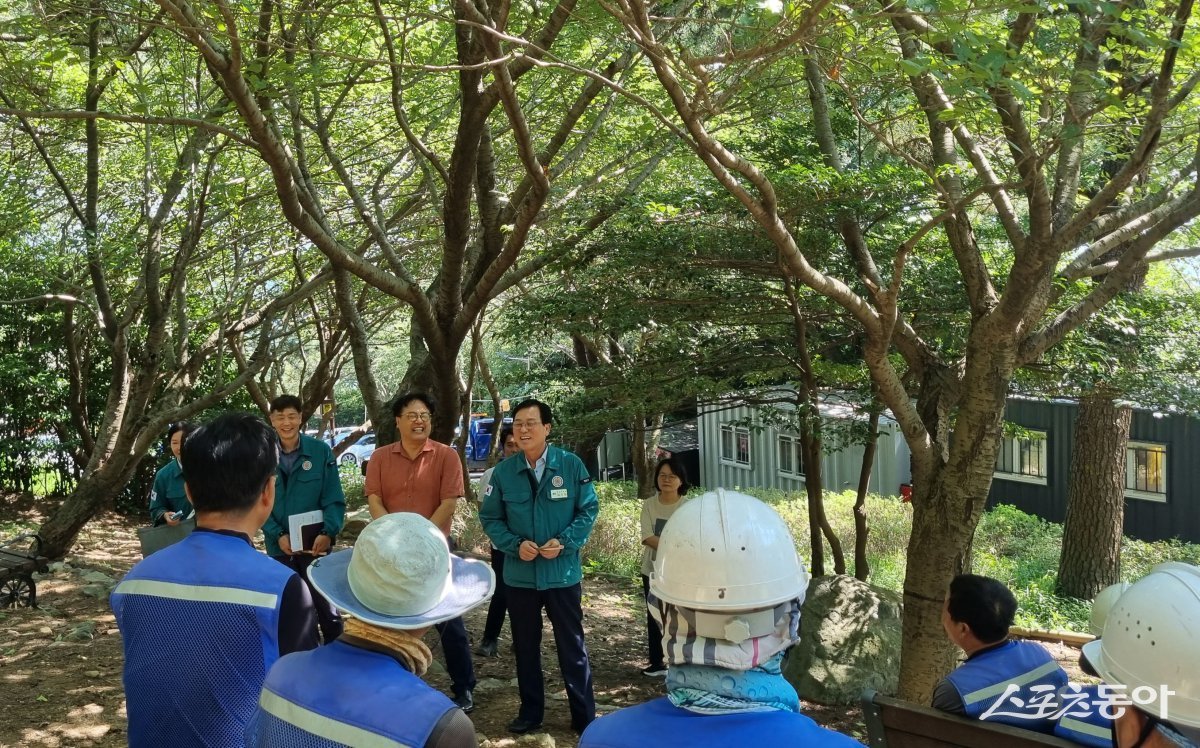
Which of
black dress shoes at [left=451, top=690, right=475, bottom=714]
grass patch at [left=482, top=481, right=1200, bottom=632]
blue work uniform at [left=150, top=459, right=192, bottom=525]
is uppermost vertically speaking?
blue work uniform at [left=150, top=459, right=192, bottom=525]

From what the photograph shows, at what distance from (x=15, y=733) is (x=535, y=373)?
4.39m

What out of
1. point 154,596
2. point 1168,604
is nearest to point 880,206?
point 1168,604

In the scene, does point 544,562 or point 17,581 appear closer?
point 544,562

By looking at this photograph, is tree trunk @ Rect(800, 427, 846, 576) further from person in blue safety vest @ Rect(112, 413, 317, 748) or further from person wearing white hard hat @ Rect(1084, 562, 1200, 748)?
person in blue safety vest @ Rect(112, 413, 317, 748)

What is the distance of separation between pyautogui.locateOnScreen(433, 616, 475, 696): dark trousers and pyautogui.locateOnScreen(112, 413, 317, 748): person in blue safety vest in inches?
108

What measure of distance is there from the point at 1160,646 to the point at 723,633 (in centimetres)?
92

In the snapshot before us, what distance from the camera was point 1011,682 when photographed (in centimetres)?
346

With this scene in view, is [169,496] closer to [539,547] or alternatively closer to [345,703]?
[539,547]

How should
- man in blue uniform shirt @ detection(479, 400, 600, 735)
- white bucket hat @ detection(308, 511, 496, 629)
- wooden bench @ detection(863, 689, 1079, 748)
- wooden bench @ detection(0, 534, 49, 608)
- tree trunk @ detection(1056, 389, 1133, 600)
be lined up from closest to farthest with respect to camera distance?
white bucket hat @ detection(308, 511, 496, 629), wooden bench @ detection(863, 689, 1079, 748), man in blue uniform shirt @ detection(479, 400, 600, 735), wooden bench @ detection(0, 534, 49, 608), tree trunk @ detection(1056, 389, 1133, 600)

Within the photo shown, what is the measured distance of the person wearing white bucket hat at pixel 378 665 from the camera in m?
1.91

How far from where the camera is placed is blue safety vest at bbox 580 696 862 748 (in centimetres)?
163

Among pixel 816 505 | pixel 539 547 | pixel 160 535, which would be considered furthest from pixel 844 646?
Answer: pixel 160 535

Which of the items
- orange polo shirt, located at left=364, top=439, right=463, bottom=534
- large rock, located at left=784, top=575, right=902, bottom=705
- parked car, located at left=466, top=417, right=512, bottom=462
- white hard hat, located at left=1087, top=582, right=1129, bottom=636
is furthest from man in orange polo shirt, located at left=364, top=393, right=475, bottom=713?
parked car, located at left=466, top=417, right=512, bottom=462

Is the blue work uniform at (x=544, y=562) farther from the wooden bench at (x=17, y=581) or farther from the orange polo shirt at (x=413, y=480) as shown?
the wooden bench at (x=17, y=581)
